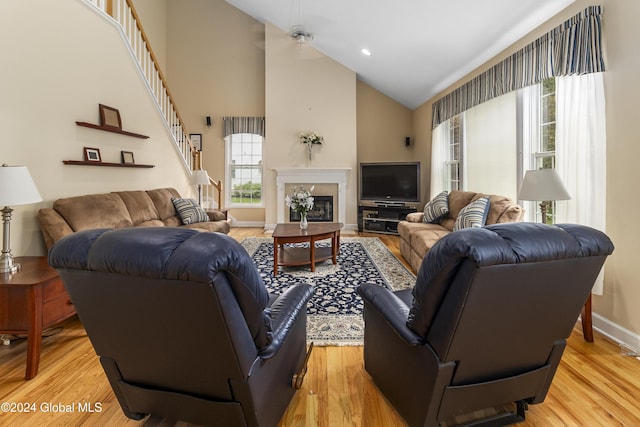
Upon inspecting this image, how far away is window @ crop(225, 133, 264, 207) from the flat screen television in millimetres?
2438

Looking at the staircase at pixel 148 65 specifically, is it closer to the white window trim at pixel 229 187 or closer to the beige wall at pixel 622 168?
the white window trim at pixel 229 187

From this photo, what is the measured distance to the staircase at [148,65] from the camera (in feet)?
13.7

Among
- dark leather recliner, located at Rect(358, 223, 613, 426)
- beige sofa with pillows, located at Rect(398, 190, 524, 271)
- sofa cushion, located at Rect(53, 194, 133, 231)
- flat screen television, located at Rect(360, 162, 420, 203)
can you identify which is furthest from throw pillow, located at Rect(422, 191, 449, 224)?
sofa cushion, located at Rect(53, 194, 133, 231)

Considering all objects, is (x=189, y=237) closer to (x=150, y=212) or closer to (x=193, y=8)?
(x=150, y=212)

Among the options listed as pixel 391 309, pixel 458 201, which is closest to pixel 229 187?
pixel 458 201

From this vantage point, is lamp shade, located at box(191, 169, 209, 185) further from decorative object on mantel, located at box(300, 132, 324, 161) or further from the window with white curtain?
the window with white curtain

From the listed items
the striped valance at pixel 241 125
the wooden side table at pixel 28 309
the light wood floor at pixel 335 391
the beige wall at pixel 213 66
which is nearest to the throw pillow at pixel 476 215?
the light wood floor at pixel 335 391

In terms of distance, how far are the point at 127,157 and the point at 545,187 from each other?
4.66 m

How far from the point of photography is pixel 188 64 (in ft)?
24.3

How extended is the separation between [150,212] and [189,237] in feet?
12.6

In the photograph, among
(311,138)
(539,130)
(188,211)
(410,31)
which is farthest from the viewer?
(311,138)

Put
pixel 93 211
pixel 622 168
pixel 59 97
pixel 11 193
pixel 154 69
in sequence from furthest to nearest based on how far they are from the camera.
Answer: pixel 154 69
pixel 93 211
pixel 59 97
pixel 622 168
pixel 11 193

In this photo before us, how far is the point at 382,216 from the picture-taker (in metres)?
6.70

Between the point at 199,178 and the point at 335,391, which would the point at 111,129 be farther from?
the point at 335,391
